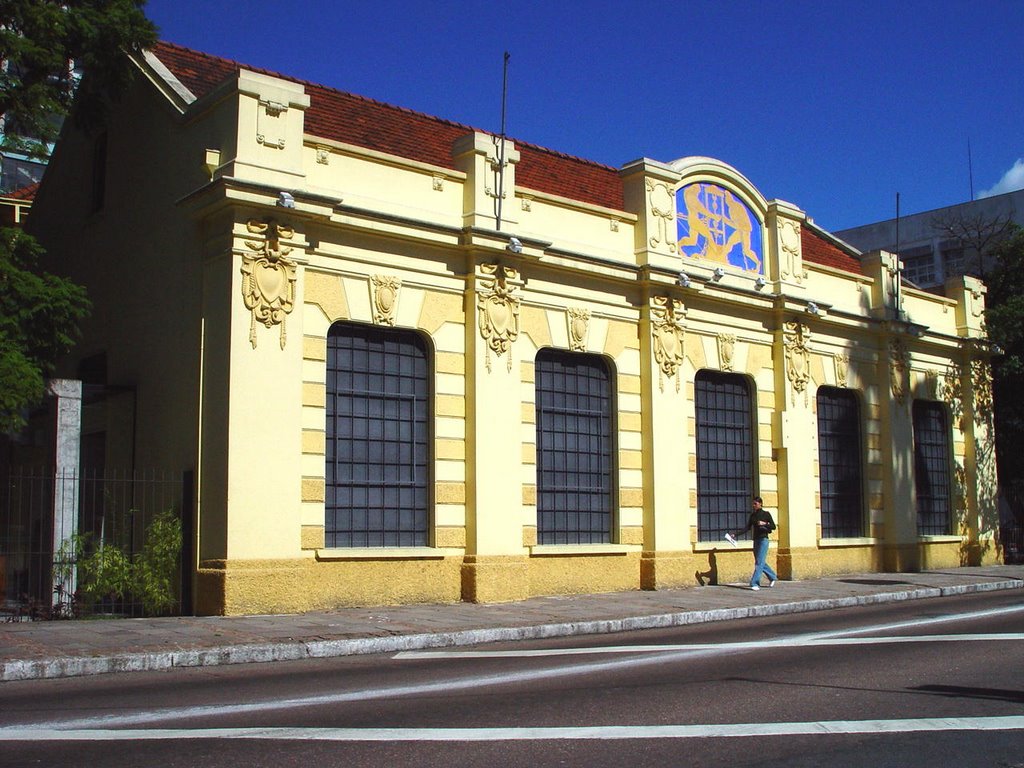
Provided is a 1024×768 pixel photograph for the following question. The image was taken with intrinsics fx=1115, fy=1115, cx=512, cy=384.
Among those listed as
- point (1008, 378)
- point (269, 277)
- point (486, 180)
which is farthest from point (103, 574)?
point (1008, 378)

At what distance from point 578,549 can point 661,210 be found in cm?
Result: 666

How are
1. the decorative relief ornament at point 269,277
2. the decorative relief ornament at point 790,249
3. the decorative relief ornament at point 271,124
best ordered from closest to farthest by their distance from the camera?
the decorative relief ornament at point 269,277, the decorative relief ornament at point 271,124, the decorative relief ornament at point 790,249

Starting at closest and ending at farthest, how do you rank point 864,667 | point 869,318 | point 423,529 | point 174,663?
point 864,667
point 174,663
point 423,529
point 869,318

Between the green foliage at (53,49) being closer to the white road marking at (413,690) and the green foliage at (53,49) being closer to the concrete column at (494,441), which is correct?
the concrete column at (494,441)

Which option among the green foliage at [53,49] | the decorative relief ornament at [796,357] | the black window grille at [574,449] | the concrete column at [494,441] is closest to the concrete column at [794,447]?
the decorative relief ornament at [796,357]

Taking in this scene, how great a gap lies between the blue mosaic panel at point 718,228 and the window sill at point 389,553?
793 cm

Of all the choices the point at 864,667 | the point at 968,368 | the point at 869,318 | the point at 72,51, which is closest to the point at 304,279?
the point at 72,51

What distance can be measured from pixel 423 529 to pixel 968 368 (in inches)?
680

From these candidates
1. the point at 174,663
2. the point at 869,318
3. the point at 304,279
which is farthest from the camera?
the point at 869,318

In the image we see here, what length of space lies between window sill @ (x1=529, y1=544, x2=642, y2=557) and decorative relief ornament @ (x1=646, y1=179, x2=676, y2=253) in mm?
5578

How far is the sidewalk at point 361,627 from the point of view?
37.1 ft

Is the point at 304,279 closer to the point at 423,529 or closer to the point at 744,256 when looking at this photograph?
the point at 423,529

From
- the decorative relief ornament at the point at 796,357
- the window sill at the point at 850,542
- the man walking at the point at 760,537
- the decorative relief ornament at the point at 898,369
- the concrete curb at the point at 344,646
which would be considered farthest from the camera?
the decorative relief ornament at the point at 898,369

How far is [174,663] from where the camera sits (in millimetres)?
11398
